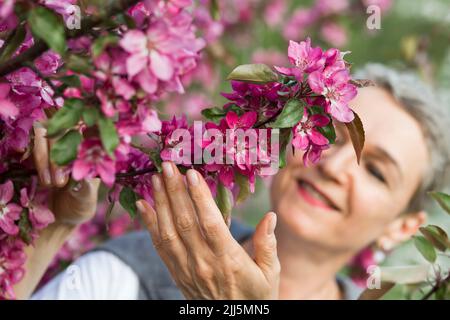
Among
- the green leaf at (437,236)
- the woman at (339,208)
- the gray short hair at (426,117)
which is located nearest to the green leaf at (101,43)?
the green leaf at (437,236)

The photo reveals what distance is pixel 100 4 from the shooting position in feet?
1.96

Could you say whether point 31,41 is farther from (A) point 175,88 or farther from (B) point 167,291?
(B) point 167,291

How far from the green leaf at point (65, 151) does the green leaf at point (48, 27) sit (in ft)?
0.26

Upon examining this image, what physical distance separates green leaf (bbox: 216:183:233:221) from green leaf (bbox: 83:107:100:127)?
0.22 meters

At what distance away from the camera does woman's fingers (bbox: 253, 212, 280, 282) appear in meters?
0.83

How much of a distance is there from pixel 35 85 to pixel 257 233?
314 mm

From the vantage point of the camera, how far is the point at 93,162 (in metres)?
0.61

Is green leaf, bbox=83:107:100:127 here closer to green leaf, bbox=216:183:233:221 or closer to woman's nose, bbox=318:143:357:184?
green leaf, bbox=216:183:233:221

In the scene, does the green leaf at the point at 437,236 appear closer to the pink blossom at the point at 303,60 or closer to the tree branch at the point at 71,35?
the pink blossom at the point at 303,60

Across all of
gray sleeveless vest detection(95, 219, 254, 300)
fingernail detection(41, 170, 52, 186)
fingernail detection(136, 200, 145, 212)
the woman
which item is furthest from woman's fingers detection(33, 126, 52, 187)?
gray sleeveless vest detection(95, 219, 254, 300)

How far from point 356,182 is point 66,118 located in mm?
853

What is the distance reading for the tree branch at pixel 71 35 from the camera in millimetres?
583
